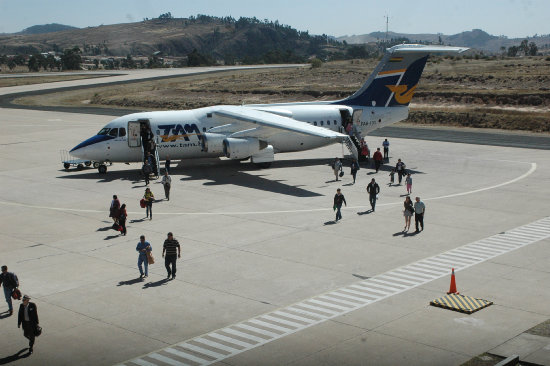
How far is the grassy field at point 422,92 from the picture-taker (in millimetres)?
68000

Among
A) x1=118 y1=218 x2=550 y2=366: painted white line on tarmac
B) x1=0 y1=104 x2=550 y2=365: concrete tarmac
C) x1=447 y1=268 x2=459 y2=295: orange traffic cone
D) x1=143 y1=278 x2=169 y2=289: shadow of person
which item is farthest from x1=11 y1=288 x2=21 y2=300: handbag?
x1=447 y1=268 x2=459 y2=295: orange traffic cone

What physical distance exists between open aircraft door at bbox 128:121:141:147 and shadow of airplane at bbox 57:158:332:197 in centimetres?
196

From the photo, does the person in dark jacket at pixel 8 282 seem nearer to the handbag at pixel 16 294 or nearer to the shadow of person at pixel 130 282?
the handbag at pixel 16 294

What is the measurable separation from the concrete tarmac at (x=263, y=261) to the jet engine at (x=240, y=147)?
1251mm

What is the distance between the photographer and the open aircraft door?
135ft

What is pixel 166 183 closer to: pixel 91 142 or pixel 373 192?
pixel 91 142

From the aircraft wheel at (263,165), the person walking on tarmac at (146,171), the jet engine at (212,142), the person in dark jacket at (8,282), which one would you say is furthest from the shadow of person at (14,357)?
the aircraft wheel at (263,165)

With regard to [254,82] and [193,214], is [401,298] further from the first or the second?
[254,82]

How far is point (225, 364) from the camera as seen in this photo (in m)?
16.6

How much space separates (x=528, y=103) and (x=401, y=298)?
56.6 m

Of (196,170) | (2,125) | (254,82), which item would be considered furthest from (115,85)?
(196,170)

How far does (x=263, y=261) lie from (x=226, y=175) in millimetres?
17045

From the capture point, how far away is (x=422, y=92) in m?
80.4

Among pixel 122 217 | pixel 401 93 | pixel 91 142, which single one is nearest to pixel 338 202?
pixel 122 217
